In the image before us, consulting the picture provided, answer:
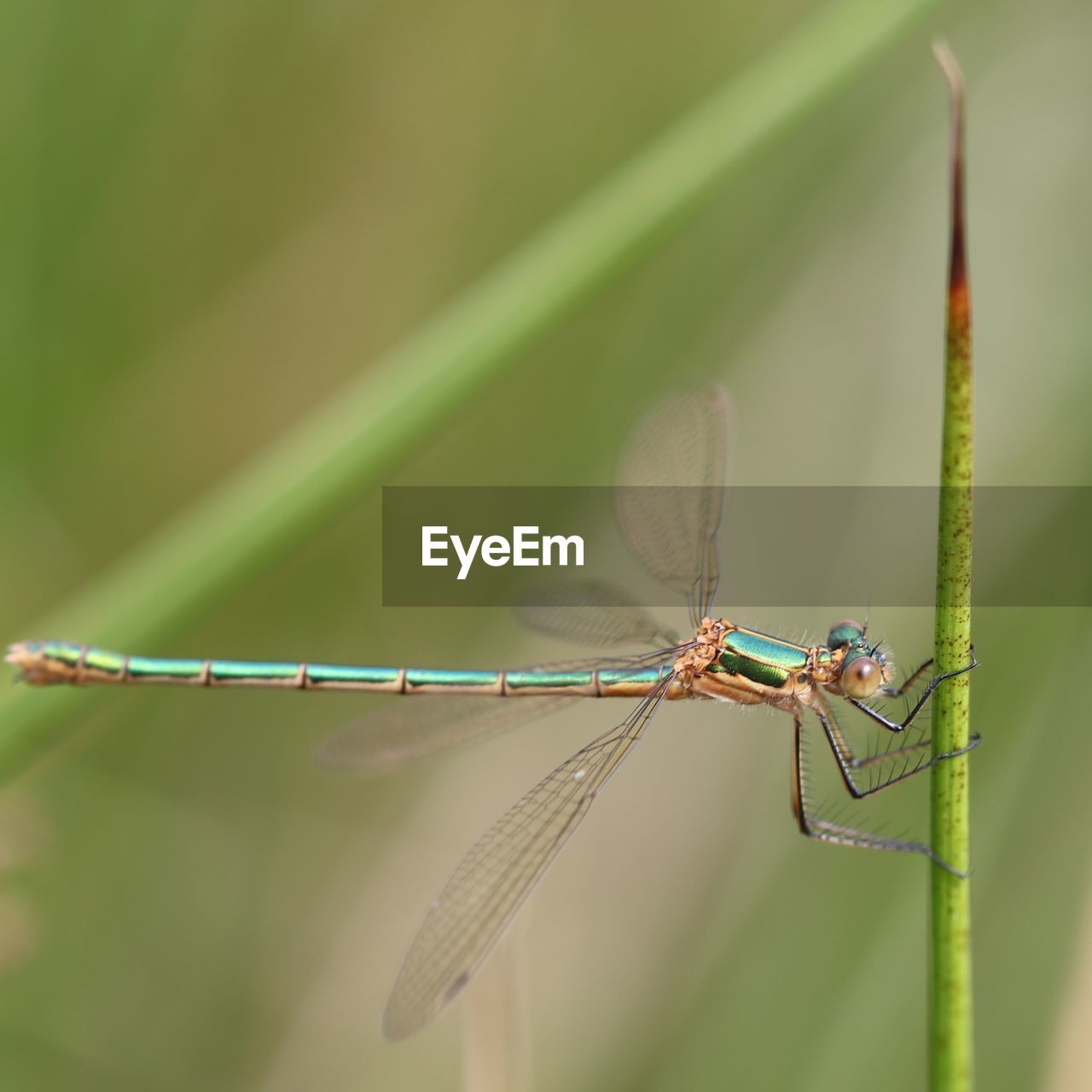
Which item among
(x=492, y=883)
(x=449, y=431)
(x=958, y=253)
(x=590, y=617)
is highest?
(x=449, y=431)

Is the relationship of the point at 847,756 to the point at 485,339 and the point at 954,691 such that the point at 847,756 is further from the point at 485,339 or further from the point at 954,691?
the point at 485,339

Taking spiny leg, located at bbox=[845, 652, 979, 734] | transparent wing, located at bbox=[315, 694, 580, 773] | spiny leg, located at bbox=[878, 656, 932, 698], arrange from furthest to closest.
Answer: transparent wing, located at bbox=[315, 694, 580, 773]
spiny leg, located at bbox=[878, 656, 932, 698]
spiny leg, located at bbox=[845, 652, 979, 734]

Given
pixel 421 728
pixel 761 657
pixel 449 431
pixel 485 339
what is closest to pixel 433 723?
pixel 421 728

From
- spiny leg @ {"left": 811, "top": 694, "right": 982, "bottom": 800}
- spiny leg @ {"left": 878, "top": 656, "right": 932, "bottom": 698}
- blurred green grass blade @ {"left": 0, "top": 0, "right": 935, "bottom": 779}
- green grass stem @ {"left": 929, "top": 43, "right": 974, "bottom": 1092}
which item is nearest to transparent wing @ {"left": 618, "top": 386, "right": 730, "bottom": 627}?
spiny leg @ {"left": 811, "top": 694, "right": 982, "bottom": 800}

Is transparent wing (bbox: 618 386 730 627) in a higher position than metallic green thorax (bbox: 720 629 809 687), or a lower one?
higher

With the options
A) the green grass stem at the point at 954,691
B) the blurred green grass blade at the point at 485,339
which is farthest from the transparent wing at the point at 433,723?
the green grass stem at the point at 954,691

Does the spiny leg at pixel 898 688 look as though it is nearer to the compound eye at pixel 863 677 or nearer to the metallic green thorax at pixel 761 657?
the compound eye at pixel 863 677

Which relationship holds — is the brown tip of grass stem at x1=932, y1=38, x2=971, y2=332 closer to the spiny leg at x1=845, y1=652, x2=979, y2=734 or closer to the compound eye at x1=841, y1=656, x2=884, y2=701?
the spiny leg at x1=845, y1=652, x2=979, y2=734
